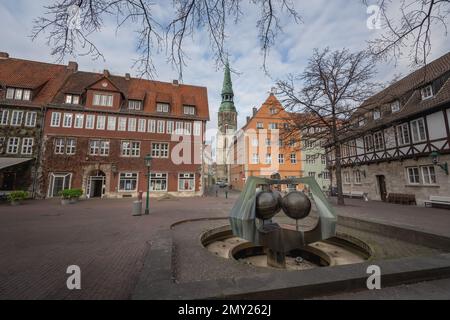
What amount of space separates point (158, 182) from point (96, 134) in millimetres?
8872

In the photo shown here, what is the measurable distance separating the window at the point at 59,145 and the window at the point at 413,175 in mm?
33661

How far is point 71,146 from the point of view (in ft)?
74.4

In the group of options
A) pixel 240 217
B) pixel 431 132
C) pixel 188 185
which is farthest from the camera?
pixel 188 185

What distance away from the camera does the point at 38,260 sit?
484cm

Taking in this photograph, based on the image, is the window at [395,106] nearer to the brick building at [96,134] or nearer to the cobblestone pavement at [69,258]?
the brick building at [96,134]

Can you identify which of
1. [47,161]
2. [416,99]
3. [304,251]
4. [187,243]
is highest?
Answer: [416,99]

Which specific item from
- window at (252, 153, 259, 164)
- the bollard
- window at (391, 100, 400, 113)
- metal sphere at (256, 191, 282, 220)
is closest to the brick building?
window at (252, 153, 259, 164)

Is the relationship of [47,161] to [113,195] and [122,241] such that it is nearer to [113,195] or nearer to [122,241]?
[113,195]

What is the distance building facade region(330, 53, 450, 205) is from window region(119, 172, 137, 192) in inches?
872

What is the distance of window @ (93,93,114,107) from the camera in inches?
936

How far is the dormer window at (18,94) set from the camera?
861 inches

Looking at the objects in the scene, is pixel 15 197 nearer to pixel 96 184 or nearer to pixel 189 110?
pixel 96 184
